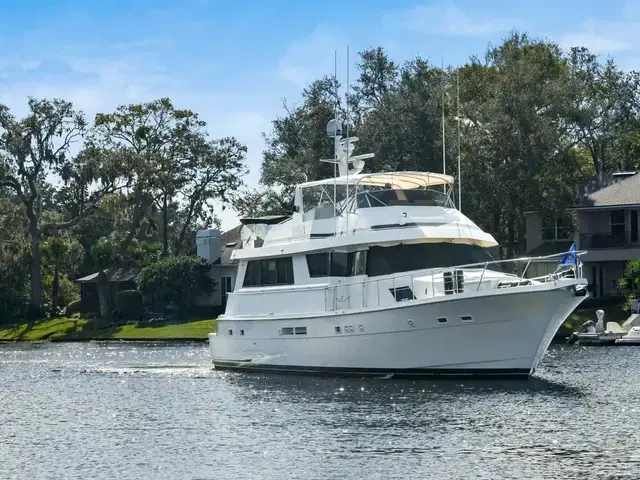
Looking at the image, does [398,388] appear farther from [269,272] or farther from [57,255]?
[57,255]

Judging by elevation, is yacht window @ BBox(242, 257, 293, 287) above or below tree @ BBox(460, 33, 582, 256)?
below

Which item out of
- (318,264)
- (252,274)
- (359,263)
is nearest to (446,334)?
(359,263)

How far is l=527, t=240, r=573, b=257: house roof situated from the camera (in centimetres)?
6631

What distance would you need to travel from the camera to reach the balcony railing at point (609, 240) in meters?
63.1

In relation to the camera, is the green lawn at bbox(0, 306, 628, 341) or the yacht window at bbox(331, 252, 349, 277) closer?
the yacht window at bbox(331, 252, 349, 277)

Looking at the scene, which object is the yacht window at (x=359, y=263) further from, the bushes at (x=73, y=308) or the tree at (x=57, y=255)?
the bushes at (x=73, y=308)

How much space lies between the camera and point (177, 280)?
236 ft

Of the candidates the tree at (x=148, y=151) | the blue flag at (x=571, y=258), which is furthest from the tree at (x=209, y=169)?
the blue flag at (x=571, y=258)

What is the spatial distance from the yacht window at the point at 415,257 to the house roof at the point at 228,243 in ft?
136

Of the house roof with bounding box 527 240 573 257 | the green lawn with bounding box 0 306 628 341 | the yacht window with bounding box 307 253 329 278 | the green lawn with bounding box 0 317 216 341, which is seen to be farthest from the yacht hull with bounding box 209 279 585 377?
the house roof with bounding box 527 240 573 257

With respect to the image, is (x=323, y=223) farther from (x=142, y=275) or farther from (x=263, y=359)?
(x=142, y=275)

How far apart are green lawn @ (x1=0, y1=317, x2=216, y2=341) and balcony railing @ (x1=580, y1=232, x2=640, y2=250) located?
2137 cm

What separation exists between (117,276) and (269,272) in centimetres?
4559

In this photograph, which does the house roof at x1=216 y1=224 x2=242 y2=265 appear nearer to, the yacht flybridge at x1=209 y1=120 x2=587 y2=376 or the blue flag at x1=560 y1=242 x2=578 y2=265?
the yacht flybridge at x1=209 y1=120 x2=587 y2=376
